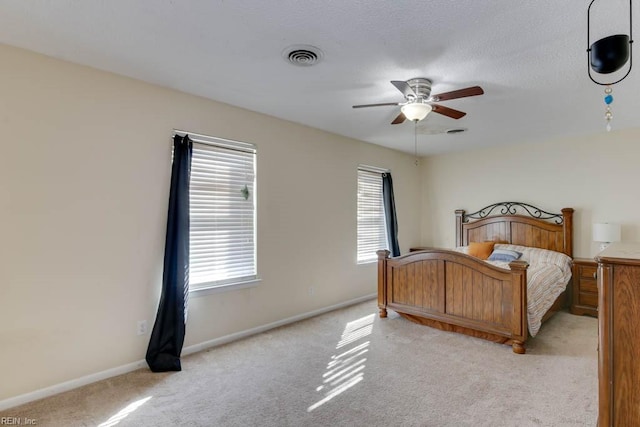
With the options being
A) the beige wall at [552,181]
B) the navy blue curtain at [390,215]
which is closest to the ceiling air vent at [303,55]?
the navy blue curtain at [390,215]

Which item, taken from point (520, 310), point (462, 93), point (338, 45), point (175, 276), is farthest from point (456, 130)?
point (175, 276)

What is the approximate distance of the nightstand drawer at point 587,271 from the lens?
14.3 ft

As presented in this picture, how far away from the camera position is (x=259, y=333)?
12.4 feet

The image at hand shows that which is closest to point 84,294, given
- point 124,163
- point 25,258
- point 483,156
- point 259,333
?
point 25,258

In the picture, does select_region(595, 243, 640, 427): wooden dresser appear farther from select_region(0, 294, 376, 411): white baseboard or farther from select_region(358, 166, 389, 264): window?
select_region(358, 166, 389, 264): window

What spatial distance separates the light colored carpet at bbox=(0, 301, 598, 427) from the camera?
2.22m

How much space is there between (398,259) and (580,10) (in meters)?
2.98

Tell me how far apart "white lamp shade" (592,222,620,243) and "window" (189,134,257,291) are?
4.48 meters

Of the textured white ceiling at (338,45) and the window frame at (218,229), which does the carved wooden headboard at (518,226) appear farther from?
the window frame at (218,229)

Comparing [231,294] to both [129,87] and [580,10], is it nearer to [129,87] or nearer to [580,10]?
[129,87]

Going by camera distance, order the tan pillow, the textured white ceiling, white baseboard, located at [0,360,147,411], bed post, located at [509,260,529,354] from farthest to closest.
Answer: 1. the tan pillow
2. bed post, located at [509,260,529,354]
3. white baseboard, located at [0,360,147,411]
4. the textured white ceiling

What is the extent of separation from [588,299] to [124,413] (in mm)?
5328

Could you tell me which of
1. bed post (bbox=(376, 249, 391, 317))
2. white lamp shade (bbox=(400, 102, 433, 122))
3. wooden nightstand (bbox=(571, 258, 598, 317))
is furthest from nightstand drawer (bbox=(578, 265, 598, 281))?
white lamp shade (bbox=(400, 102, 433, 122))

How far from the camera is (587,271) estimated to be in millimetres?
4398
